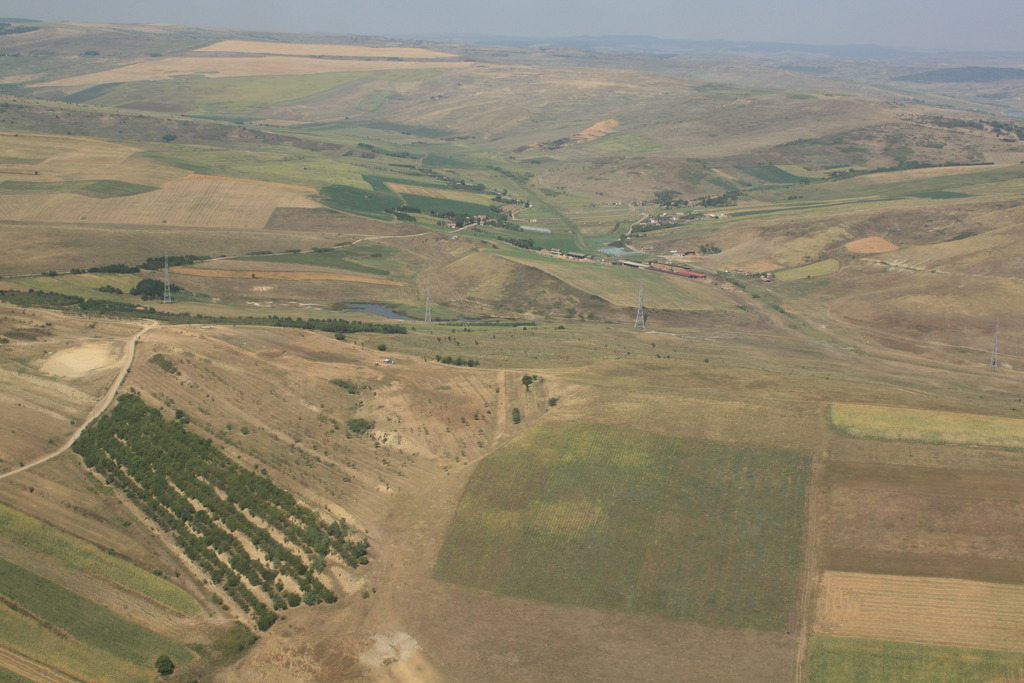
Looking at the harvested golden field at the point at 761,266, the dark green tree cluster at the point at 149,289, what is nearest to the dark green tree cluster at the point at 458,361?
the dark green tree cluster at the point at 149,289

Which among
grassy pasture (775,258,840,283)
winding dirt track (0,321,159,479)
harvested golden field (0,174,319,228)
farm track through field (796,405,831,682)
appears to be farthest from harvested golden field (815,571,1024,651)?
harvested golden field (0,174,319,228)

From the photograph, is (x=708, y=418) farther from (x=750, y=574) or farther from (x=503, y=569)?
(x=503, y=569)

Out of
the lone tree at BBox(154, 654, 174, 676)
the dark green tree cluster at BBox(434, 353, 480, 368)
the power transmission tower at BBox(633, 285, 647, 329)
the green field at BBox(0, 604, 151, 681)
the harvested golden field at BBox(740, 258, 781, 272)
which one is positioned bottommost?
the harvested golden field at BBox(740, 258, 781, 272)

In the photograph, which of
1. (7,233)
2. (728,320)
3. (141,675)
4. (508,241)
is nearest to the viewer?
(141,675)

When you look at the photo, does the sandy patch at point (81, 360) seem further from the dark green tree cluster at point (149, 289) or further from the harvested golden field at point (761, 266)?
the harvested golden field at point (761, 266)

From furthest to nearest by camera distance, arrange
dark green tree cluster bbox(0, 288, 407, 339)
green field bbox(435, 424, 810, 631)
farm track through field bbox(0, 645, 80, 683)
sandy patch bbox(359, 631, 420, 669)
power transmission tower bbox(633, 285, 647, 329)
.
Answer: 1. power transmission tower bbox(633, 285, 647, 329)
2. dark green tree cluster bbox(0, 288, 407, 339)
3. green field bbox(435, 424, 810, 631)
4. sandy patch bbox(359, 631, 420, 669)
5. farm track through field bbox(0, 645, 80, 683)

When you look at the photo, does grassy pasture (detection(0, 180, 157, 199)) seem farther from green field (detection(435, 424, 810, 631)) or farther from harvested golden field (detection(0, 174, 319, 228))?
green field (detection(435, 424, 810, 631))

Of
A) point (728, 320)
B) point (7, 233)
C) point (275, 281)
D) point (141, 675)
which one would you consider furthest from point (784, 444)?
point (7, 233)

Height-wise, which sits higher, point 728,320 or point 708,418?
point 708,418
